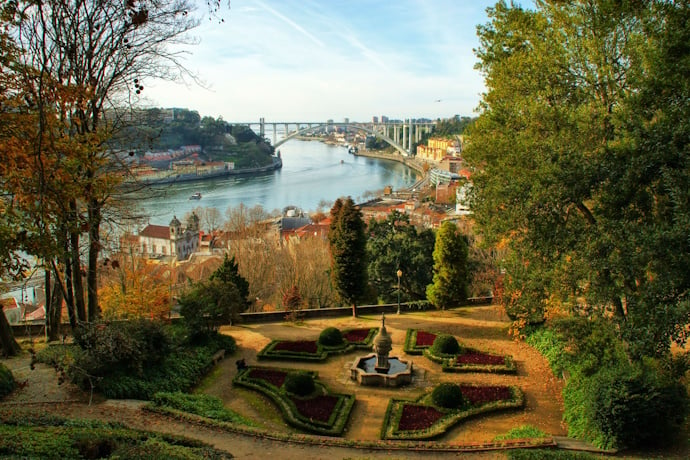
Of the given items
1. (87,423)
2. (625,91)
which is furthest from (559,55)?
(87,423)

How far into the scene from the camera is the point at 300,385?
10.4 meters

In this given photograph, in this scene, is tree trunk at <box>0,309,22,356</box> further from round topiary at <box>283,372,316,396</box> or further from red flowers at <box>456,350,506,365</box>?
red flowers at <box>456,350,506,365</box>

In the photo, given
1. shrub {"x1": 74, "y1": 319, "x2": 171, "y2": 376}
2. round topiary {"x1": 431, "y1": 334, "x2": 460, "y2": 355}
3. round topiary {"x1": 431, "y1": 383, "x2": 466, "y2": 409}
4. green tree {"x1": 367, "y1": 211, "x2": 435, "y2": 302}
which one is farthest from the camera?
green tree {"x1": 367, "y1": 211, "x2": 435, "y2": 302}

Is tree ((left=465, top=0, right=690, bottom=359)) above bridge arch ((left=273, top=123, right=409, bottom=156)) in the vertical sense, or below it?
below

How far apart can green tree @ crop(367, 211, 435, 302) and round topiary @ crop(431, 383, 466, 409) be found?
7.87 metres

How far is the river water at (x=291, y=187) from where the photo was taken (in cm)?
5150

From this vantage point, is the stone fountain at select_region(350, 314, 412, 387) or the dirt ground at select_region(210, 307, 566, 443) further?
the stone fountain at select_region(350, 314, 412, 387)

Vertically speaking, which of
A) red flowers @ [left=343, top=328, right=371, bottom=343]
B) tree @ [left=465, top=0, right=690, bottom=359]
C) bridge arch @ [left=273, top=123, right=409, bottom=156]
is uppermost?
bridge arch @ [left=273, top=123, right=409, bottom=156]

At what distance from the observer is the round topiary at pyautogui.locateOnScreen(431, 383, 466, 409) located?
972 centimetres

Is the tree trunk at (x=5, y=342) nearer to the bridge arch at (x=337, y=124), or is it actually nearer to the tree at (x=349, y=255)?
the tree at (x=349, y=255)

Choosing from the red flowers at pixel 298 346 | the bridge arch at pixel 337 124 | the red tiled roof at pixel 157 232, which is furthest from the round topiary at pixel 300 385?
the bridge arch at pixel 337 124

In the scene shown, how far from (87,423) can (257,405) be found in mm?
3438

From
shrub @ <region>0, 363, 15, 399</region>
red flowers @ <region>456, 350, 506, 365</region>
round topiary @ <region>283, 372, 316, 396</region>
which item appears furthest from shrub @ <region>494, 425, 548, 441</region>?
shrub @ <region>0, 363, 15, 399</region>

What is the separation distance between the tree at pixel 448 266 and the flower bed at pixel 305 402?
5.95 meters
